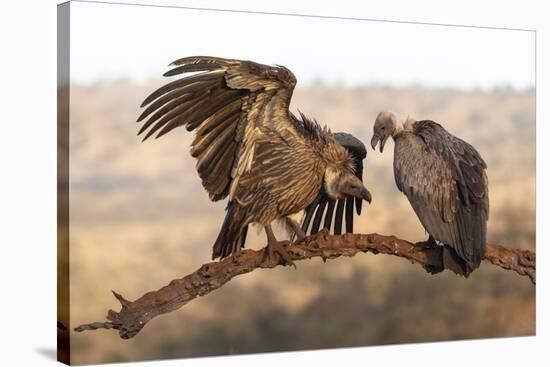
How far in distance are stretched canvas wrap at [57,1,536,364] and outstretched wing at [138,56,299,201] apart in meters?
0.01

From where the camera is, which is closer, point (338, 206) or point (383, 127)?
point (338, 206)

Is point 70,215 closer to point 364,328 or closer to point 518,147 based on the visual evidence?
point 364,328

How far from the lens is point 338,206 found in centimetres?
776

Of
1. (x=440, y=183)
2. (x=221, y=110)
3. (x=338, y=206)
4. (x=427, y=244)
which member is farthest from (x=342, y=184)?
(x=221, y=110)

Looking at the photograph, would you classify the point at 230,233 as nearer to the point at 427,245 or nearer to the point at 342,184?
the point at 342,184

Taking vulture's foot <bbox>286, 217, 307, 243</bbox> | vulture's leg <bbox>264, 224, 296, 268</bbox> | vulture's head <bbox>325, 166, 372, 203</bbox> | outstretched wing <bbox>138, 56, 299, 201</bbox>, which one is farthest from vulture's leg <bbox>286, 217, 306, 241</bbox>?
outstretched wing <bbox>138, 56, 299, 201</bbox>

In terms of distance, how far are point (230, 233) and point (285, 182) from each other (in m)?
0.52

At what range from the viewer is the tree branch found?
23.4ft

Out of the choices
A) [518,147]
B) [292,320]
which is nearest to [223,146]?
[292,320]

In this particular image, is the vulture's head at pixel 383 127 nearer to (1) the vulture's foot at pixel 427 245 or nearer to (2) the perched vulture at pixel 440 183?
(2) the perched vulture at pixel 440 183

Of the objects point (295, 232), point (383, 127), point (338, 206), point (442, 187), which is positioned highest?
point (383, 127)

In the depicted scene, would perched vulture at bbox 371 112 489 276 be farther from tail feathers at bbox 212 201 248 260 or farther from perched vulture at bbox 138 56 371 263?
tail feathers at bbox 212 201 248 260

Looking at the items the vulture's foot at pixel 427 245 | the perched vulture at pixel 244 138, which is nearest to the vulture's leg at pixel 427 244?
the vulture's foot at pixel 427 245

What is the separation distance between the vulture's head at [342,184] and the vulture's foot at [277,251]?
0.50m
